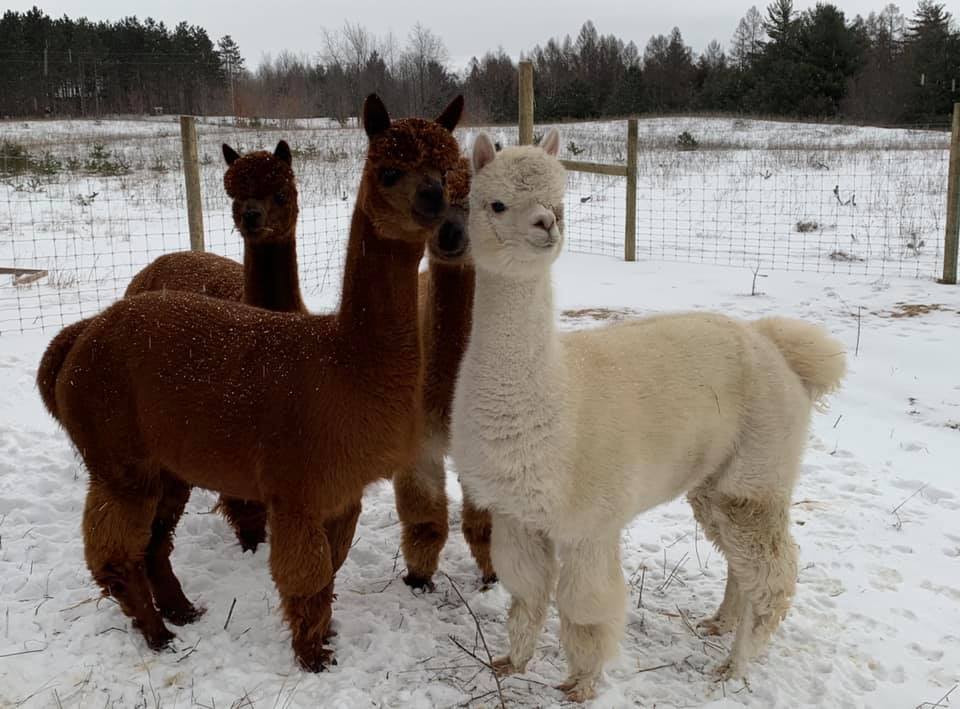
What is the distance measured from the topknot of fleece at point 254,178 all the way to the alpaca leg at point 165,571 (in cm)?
141

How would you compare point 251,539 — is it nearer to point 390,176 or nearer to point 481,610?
point 481,610

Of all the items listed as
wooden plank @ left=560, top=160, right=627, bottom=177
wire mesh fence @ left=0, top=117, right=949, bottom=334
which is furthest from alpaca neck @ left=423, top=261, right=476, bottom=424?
wooden plank @ left=560, top=160, right=627, bottom=177

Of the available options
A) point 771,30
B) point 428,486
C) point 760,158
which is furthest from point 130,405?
point 771,30

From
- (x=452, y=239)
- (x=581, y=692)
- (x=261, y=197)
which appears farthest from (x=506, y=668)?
(x=261, y=197)

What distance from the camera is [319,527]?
9.73 ft

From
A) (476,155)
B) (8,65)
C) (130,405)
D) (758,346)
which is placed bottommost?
(130,405)

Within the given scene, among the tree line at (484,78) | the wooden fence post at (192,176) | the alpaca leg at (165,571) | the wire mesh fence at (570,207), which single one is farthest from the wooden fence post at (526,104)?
the tree line at (484,78)

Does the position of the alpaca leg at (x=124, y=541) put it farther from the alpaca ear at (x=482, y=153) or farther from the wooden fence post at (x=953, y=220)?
the wooden fence post at (x=953, y=220)

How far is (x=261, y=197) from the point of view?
387 cm

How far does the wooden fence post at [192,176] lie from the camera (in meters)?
7.19

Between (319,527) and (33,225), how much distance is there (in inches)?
486

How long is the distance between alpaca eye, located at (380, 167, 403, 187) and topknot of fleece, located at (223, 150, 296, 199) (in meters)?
1.25

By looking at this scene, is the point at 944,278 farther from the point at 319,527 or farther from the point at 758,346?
the point at 319,527

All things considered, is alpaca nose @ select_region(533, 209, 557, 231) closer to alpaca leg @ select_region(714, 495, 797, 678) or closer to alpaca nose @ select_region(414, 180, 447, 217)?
alpaca nose @ select_region(414, 180, 447, 217)
